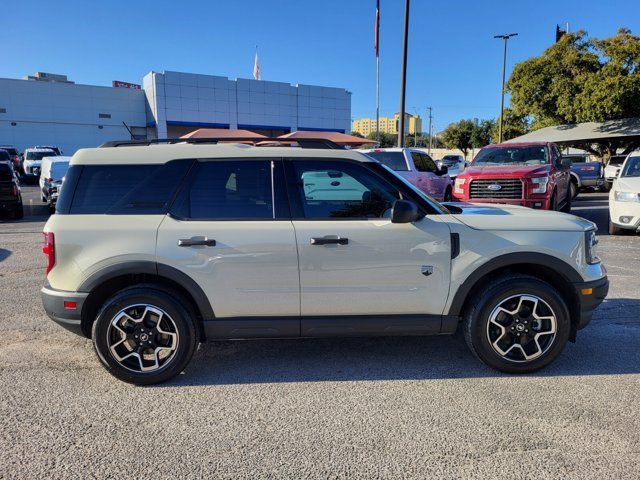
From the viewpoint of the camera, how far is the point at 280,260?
12.2ft

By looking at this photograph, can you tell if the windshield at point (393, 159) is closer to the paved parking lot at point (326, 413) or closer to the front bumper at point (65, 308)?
the paved parking lot at point (326, 413)

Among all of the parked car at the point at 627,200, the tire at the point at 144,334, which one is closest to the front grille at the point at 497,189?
the parked car at the point at 627,200

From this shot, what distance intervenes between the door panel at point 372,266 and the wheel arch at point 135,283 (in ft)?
2.63

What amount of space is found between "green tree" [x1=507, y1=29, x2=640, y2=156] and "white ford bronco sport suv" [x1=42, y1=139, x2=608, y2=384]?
29.0 metres

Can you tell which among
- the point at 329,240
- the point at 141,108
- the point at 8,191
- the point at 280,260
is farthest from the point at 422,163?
the point at 141,108

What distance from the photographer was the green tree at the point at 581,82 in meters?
27.7

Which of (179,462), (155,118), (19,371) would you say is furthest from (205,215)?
(155,118)

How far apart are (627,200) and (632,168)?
1.13 meters

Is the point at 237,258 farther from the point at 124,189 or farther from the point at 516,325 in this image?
the point at 516,325

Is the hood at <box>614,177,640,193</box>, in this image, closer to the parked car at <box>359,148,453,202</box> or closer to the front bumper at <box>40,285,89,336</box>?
the parked car at <box>359,148,453,202</box>

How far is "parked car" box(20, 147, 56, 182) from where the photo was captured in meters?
28.2

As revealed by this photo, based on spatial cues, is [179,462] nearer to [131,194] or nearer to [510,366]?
[131,194]

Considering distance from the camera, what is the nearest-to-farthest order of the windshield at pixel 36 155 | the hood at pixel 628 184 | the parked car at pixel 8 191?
the hood at pixel 628 184 < the parked car at pixel 8 191 < the windshield at pixel 36 155

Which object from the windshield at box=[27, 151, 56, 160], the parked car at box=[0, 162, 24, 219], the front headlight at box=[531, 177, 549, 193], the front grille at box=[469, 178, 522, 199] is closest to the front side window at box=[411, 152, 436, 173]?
the front grille at box=[469, 178, 522, 199]
